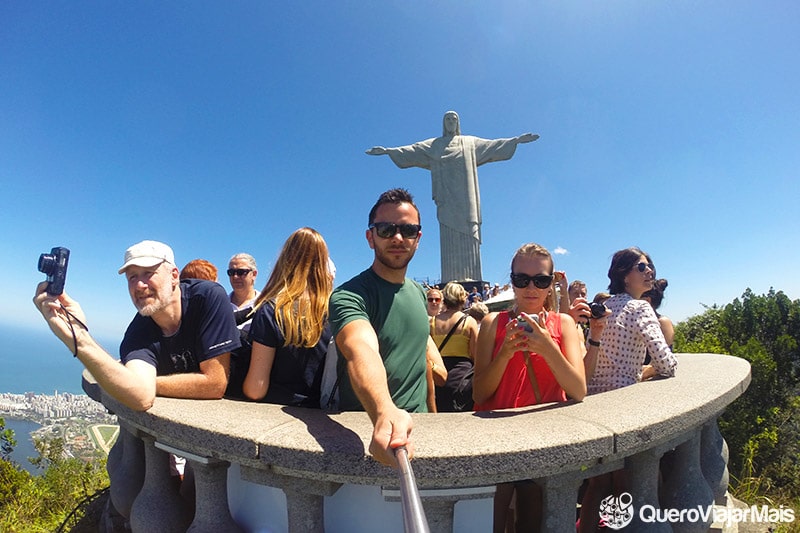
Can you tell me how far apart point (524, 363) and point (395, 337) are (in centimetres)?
68

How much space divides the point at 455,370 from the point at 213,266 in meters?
2.09

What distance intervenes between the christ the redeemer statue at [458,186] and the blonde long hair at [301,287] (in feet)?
41.9

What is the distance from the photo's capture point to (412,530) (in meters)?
0.66

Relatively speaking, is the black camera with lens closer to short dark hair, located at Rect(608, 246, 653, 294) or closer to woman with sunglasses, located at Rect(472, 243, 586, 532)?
woman with sunglasses, located at Rect(472, 243, 586, 532)

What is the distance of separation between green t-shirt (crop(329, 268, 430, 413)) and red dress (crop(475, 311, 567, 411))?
0.39 metres

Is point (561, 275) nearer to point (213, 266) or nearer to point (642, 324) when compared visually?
point (642, 324)

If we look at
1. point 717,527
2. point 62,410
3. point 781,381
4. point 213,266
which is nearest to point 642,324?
point 717,527

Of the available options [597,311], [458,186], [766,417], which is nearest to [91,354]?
[597,311]

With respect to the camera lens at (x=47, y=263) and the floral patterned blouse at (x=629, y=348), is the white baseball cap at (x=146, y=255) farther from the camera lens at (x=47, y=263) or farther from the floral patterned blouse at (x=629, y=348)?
the floral patterned blouse at (x=629, y=348)

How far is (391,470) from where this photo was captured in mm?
1038

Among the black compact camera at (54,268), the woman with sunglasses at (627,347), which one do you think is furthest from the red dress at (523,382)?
the black compact camera at (54,268)

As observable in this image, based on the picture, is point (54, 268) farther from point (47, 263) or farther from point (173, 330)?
point (173, 330)

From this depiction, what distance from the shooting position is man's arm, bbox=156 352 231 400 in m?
1.59

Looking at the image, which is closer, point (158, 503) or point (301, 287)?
point (158, 503)
